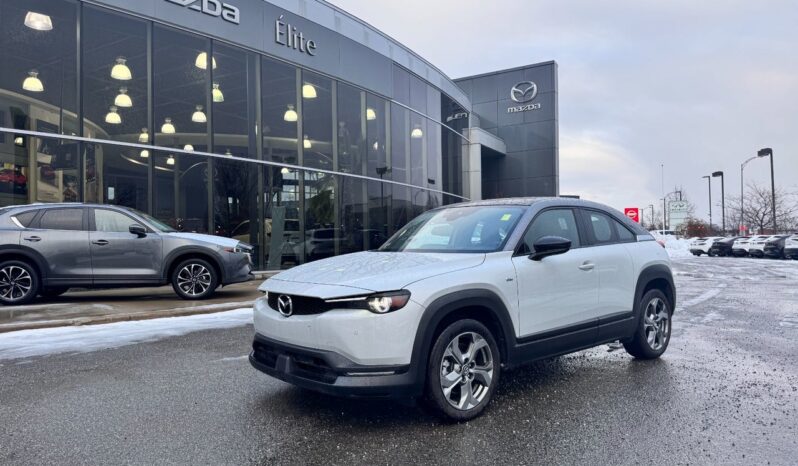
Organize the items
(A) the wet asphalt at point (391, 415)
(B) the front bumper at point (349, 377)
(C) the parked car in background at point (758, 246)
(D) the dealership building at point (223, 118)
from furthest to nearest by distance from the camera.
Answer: (C) the parked car in background at point (758, 246) → (D) the dealership building at point (223, 118) → (B) the front bumper at point (349, 377) → (A) the wet asphalt at point (391, 415)

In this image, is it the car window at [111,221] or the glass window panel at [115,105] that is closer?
the car window at [111,221]

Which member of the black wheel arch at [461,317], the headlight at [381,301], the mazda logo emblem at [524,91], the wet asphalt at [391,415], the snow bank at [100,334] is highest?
the mazda logo emblem at [524,91]

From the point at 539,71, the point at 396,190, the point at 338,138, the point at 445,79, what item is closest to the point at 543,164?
the point at 539,71

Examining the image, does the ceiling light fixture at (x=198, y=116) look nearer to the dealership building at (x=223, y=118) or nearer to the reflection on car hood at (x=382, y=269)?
the dealership building at (x=223, y=118)

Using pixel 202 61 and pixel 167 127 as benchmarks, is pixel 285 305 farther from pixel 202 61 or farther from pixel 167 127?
pixel 202 61

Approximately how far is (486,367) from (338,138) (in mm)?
16159

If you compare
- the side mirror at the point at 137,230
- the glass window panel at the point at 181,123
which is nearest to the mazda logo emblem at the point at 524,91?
the glass window panel at the point at 181,123

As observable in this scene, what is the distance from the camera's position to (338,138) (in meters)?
19.2

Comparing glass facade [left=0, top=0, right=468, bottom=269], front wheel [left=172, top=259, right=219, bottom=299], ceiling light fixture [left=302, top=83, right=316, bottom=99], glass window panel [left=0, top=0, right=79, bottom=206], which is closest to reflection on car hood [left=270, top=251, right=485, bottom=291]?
front wheel [left=172, top=259, right=219, bottom=299]

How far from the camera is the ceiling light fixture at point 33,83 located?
1220 centimetres

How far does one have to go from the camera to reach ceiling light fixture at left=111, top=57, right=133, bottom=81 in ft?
44.3

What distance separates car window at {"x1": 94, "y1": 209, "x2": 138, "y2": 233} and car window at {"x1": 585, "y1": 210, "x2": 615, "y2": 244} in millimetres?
7893

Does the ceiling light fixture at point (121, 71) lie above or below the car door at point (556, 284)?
above

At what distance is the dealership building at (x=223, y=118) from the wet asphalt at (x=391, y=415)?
8510 millimetres
